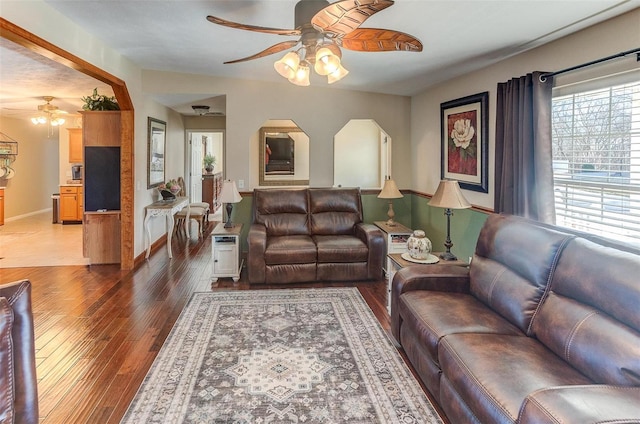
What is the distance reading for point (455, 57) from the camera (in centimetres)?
365

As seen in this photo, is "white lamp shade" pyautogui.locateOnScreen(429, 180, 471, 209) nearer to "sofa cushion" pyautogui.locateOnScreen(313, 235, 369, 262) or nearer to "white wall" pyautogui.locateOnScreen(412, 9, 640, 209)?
"white wall" pyautogui.locateOnScreen(412, 9, 640, 209)

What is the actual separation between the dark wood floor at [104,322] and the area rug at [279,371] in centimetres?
15

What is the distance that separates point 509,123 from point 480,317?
1754 millimetres

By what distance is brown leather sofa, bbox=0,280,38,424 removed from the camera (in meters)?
1.36

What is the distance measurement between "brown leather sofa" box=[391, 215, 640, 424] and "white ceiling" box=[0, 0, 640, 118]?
137 centimetres

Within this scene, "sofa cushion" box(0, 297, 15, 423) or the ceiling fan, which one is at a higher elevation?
the ceiling fan

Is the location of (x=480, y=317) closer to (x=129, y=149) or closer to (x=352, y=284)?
(x=352, y=284)

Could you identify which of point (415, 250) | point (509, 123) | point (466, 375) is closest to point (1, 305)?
point (466, 375)

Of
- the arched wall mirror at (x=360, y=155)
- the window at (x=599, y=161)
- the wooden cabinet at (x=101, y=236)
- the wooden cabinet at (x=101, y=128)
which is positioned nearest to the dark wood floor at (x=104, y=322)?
the wooden cabinet at (x=101, y=236)

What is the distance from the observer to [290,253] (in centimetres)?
439

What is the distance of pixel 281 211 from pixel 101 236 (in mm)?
2477

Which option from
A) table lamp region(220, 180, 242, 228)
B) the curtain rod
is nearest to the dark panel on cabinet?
table lamp region(220, 180, 242, 228)

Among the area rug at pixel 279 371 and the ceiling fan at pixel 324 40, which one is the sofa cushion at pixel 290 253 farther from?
the ceiling fan at pixel 324 40

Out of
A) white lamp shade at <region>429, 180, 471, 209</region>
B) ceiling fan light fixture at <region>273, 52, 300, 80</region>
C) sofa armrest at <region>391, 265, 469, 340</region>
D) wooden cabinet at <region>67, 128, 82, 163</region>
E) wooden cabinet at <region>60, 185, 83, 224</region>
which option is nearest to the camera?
ceiling fan light fixture at <region>273, 52, 300, 80</region>
